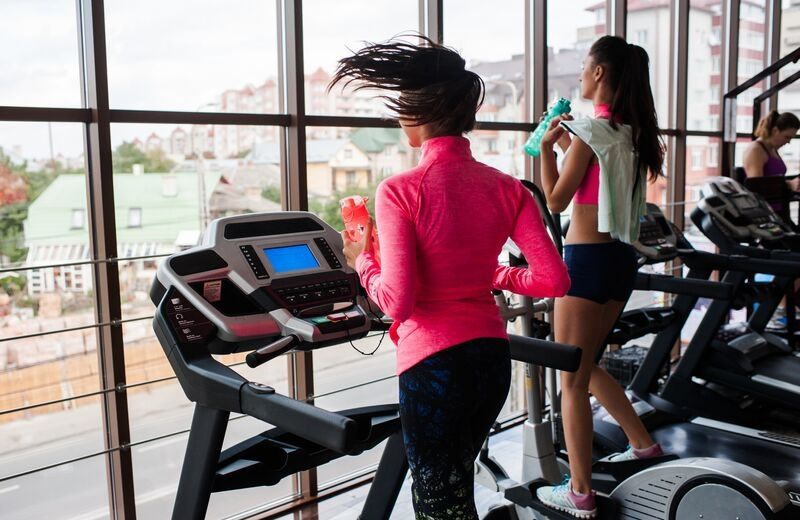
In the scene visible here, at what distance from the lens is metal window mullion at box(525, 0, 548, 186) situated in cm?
432

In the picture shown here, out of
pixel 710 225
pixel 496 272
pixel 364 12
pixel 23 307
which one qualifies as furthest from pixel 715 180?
pixel 23 307

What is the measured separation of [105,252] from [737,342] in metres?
3.24

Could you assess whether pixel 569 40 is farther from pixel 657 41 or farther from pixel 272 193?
pixel 272 193

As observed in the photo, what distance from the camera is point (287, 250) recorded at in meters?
2.04

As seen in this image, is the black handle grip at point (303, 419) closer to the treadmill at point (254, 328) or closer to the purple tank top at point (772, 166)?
the treadmill at point (254, 328)

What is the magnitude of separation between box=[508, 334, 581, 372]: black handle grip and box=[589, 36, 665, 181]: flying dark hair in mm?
980

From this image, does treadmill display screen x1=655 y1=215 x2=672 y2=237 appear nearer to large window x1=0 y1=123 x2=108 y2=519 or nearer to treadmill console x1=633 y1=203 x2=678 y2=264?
treadmill console x1=633 y1=203 x2=678 y2=264

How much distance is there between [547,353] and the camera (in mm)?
1896

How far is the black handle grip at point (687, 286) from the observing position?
10.4 feet

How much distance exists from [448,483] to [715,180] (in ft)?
10.4

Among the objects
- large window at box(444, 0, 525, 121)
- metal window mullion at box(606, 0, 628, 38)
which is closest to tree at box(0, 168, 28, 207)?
large window at box(444, 0, 525, 121)

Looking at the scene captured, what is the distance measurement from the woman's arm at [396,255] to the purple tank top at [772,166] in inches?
174

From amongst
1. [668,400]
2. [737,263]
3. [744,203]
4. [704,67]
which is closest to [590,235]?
[737,263]

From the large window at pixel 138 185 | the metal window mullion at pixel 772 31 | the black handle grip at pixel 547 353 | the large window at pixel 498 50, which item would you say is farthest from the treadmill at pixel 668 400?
the metal window mullion at pixel 772 31
